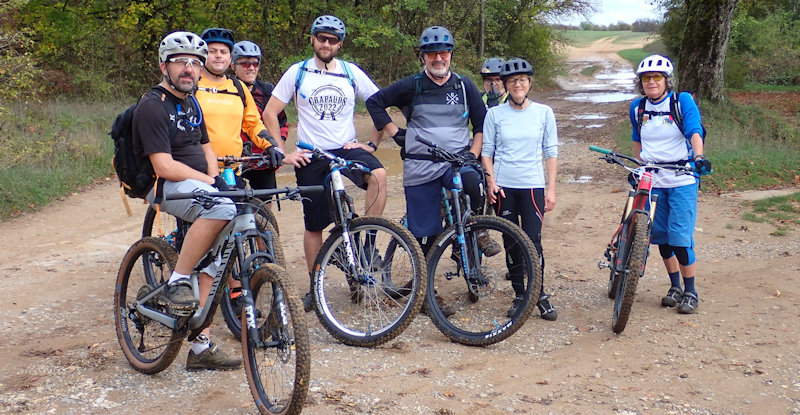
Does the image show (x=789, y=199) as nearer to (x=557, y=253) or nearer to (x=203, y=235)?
(x=557, y=253)

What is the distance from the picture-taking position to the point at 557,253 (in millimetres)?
7977

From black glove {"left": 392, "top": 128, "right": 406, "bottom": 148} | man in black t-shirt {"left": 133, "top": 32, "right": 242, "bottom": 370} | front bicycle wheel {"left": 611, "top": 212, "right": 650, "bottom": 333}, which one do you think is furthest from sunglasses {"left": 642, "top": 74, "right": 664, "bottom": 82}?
man in black t-shirt {"left": 133, "top": 32, "right": 242, "bottom": 370}

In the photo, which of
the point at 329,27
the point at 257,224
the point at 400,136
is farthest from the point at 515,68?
the point at 257,224

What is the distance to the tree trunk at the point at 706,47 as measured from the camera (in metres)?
16.8

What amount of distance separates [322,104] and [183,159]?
Answer: 1510mm

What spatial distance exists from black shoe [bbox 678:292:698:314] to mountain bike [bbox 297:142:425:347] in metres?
2.33

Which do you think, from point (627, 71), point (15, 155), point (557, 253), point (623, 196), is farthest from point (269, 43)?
point (627, 71)

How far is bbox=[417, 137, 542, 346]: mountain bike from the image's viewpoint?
512cm

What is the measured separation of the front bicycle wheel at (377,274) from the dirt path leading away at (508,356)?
16 cm

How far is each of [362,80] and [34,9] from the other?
68.9 feet

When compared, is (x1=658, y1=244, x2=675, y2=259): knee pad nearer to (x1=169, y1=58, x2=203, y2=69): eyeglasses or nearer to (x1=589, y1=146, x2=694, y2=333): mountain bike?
(x1=589, y1=146, x2=694, y2=333): mountain bike

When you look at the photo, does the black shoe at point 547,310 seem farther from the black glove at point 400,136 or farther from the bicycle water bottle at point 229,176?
the bicycle water bottle at point 229,176

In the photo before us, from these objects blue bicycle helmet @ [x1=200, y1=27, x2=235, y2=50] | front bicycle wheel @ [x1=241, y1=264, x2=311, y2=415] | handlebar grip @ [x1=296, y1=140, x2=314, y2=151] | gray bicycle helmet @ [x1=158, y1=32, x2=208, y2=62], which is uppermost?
blue bicycle helmet @ [x1=200, y1=27, x2=235, y2=50]

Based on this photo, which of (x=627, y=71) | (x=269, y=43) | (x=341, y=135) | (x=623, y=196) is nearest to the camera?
Result: (x=341, y=135)
